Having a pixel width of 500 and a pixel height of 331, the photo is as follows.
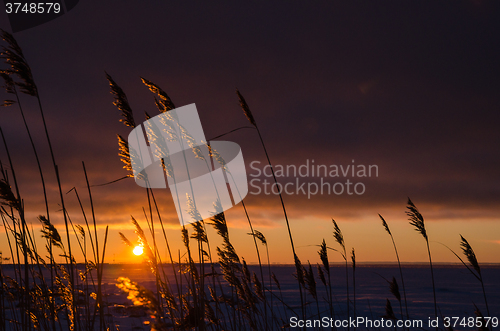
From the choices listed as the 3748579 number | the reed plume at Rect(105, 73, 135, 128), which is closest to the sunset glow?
the reed plume at Rect(105, 73, 135, 128)

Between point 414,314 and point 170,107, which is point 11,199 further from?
point 414,314

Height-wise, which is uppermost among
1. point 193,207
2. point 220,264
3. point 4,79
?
point 4,79

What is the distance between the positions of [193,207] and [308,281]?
164cm

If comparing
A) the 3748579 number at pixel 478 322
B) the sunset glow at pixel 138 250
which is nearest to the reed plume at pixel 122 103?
the sunset glow at pixel 138 250

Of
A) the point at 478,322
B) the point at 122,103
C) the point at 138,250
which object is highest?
the point at 122,103

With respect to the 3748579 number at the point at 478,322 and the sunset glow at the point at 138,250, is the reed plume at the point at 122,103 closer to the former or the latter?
the sunset glow at the point at 138,250

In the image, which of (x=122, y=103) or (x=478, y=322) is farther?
(x=478, y=322)

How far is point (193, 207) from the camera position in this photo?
287cm

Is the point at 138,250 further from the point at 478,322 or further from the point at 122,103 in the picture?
the point at 478,322

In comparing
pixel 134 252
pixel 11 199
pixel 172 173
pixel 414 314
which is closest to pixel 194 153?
pixel 172 173

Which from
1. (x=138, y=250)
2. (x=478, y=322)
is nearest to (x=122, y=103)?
(x=138, y=250)

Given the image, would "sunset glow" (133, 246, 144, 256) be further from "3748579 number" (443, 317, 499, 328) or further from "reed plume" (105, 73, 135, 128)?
"3748579 number" (443, 317, 499, 328)

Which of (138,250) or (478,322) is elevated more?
(138,250)

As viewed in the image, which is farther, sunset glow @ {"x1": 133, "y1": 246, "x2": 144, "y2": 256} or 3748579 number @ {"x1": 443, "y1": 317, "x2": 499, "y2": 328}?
3748579 number @ {"x1": 443, "y1": 317, "x2": 499, "y2": 328}
